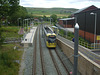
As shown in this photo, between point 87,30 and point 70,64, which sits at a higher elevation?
point 87,30

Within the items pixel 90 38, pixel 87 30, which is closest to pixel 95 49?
pixel 90 38

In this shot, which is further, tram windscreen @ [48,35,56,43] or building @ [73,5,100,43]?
building @ [73,5,100,43]

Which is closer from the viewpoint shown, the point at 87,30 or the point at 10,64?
the point at 10,64

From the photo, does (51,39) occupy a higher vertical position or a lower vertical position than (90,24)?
lower

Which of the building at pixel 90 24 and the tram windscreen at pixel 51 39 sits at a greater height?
the building at pixel 90 24

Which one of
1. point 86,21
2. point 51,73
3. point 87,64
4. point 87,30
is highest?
point 86,21

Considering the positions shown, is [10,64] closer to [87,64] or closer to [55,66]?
[55,66]

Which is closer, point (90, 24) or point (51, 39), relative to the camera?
point (51, 39)

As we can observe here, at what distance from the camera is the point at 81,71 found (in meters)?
13.2

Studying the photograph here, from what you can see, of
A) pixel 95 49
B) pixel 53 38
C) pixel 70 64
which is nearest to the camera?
pixel 70 64

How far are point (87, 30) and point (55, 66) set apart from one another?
1675 cm

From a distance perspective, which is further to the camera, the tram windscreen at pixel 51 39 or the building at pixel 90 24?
the building at pixel 90 24

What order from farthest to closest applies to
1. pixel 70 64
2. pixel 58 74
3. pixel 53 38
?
1. pixel 53 38
2. pixel 70 64
3. pixel 58 74

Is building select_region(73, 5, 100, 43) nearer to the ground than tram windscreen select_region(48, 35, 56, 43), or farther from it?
farther from it
